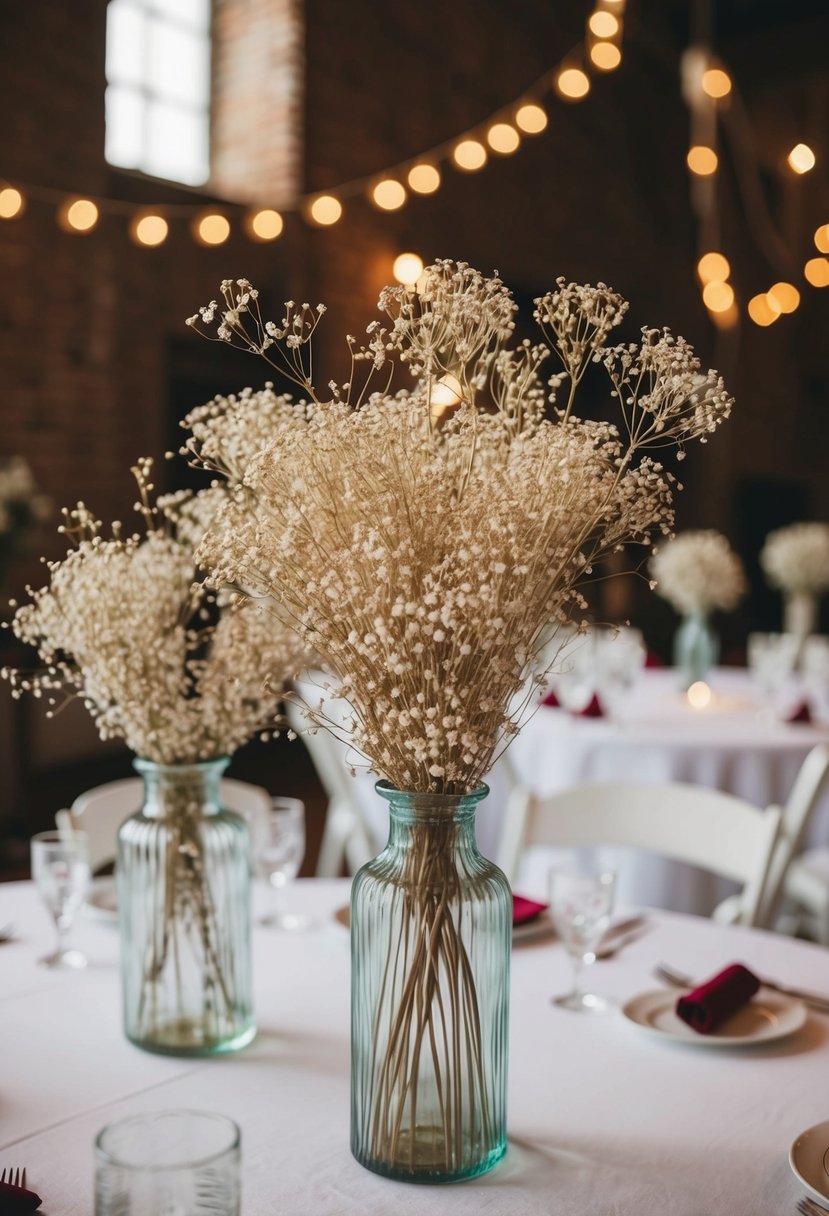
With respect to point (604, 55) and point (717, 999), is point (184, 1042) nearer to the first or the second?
point (717, 999)

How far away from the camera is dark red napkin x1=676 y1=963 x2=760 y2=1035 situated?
1348 mm

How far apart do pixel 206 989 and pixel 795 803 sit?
4.89ft

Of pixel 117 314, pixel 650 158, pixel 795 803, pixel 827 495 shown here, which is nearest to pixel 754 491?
pixel 827 495

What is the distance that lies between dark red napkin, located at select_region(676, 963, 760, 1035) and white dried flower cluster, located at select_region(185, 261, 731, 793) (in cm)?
50

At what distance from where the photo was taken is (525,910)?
168 cm

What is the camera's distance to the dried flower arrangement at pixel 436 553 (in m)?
1.00

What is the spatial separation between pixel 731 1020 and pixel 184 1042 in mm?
617

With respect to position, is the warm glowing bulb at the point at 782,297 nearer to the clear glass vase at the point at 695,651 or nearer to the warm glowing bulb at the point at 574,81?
the warm glowing bulb at the point at 574,81

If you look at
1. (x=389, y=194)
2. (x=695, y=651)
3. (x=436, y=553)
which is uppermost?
(x=389, y=194)

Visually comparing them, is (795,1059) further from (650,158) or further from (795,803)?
(650,158)

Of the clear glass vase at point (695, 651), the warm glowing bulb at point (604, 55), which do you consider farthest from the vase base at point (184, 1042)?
the warm glowing bulb at point (604, 55)

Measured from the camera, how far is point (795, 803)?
2.42 metres

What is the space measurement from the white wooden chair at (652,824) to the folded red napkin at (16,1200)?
1.10m

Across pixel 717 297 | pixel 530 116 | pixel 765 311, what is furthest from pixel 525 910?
pixel 717 297
